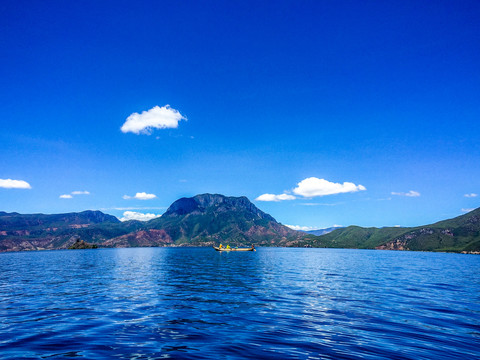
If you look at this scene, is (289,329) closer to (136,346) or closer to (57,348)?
(136,346)

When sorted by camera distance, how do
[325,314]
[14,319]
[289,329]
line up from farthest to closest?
[325,314], [14,319], [289,329]

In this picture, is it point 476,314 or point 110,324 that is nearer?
point 110,324

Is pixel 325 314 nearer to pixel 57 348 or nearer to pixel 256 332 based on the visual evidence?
pixel 256 332

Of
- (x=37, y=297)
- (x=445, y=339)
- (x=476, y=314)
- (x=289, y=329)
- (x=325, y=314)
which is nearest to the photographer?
(x=445, y=339)

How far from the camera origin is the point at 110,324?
21078mm

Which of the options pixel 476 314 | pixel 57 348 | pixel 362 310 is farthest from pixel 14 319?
pixel 476 314

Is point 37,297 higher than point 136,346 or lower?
lower

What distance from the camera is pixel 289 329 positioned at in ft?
66.4

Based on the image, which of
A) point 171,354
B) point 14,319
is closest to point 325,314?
point 171,354

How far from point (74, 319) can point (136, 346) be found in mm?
10377

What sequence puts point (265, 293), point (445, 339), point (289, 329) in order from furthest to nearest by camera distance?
point (265, 293) < point (289, 329) < point (445, 339)

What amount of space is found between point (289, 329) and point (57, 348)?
15.8m

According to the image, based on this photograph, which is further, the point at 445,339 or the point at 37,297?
the point at 37,297

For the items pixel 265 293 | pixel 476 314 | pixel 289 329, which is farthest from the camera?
pixel 265 293
